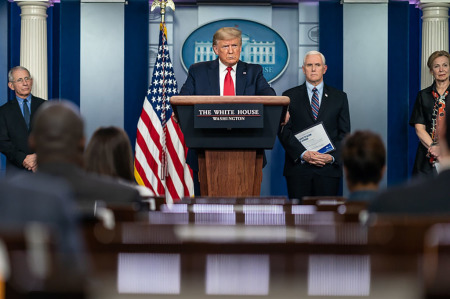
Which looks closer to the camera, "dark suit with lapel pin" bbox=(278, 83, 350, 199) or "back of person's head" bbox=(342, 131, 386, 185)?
"back of person's head" bbox=(342, 131, 386, 185)

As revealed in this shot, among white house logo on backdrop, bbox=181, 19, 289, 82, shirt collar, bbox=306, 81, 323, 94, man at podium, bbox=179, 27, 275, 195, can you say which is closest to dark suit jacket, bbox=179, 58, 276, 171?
man at podium, bbox=179, 27, 275, 195

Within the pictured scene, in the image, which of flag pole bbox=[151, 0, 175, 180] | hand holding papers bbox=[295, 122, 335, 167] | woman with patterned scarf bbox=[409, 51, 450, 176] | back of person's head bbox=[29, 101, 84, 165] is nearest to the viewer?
back of person's head bbox=[29, 101, 84, 165]

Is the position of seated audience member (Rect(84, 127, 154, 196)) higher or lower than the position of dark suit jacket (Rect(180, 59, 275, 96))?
lower

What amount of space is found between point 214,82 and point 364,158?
2.79 meters

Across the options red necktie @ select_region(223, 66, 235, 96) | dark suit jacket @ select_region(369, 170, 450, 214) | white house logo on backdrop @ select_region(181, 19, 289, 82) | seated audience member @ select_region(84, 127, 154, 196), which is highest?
white house logo on backdrop @ select_region(181, 19, 289, 82)

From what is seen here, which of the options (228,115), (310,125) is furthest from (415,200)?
(310,125)

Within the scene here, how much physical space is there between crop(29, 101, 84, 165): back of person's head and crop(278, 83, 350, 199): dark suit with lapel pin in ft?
12.8

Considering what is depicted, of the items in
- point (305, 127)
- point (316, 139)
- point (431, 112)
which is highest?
point (431, 112)

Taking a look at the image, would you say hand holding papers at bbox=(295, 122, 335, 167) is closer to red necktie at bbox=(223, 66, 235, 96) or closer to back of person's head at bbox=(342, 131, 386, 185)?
red necktie at bbox=(223, 66, 235, 96)

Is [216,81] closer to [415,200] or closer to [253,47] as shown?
[253,47]

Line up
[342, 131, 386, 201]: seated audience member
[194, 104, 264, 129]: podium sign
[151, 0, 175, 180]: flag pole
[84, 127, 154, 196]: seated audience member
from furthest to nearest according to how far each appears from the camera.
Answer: [151, 0, 175, 180]: flag pole < [194, 104, 264, 129]: podium sign < [84, 127, 154, 196]: seated audience member < [342, 131, 386, 201]: seated audience member

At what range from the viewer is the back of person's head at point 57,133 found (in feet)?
6.83

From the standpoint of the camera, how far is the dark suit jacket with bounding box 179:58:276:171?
5426 mm

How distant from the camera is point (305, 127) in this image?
20.2 feet
